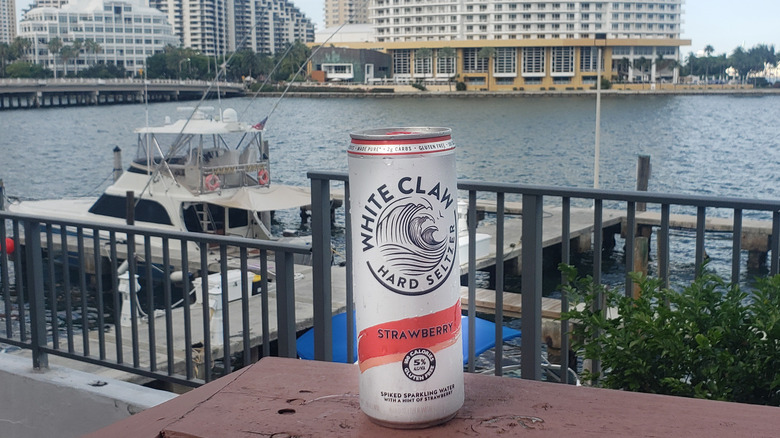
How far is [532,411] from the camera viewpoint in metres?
2.41

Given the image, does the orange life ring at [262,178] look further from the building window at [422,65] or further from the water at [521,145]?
the building window at [422,65]

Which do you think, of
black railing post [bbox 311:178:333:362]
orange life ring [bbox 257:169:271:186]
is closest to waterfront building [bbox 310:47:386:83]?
orange life ring [bbox 257:169:271:186]

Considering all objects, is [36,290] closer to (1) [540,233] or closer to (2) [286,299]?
(2) [286,299]

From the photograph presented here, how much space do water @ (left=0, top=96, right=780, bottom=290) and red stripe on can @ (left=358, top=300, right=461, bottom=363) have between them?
1564 centimetres

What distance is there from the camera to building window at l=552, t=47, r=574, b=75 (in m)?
171

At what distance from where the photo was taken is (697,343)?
3.13m

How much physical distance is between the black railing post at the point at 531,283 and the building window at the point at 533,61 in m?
174

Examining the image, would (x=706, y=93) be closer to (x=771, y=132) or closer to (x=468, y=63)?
(x=468, y=63)

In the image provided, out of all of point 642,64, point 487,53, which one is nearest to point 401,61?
point 487,53

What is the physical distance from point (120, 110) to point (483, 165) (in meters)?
94.8

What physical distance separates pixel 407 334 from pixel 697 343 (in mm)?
1331

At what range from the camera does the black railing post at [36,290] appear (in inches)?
198

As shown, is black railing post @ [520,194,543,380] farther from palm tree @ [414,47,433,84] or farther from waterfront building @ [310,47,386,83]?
palm tree @ [414,47,433,84]

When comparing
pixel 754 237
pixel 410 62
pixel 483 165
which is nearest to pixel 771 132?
pixel 483 165
